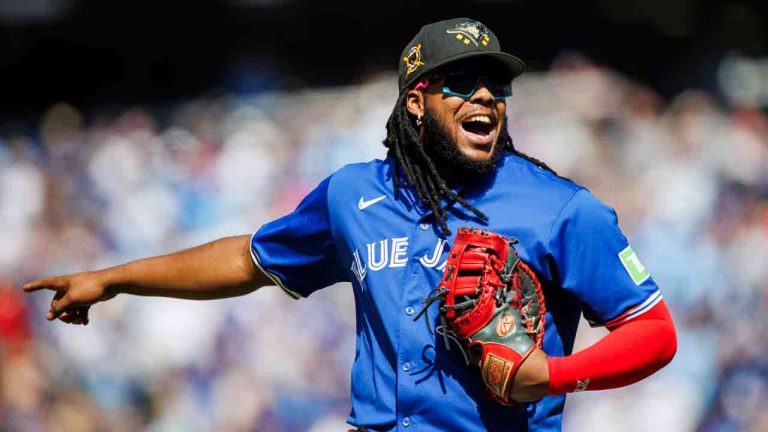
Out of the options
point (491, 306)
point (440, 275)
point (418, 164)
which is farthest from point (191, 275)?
point (491, 306)

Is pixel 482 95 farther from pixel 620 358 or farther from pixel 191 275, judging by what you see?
pixel 191 275

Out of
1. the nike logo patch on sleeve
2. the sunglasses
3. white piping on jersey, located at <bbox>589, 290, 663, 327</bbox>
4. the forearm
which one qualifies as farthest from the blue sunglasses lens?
the forearm

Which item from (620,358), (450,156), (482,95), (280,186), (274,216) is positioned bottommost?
(274,216)

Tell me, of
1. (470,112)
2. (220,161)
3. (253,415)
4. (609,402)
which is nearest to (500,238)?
(470,112)

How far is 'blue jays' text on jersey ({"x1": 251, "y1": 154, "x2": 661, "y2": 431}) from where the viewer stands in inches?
109

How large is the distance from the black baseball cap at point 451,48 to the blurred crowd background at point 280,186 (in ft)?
11.4

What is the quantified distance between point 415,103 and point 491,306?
2.46 feet

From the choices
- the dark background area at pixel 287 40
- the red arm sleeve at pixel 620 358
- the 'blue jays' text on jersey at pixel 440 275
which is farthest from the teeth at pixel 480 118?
the dark background area at pixel 287 40

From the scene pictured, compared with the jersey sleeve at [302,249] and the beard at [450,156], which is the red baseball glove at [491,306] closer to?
the beard at [450,156]

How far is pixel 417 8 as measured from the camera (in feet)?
23.7

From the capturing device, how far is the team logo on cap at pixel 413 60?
3.11 m

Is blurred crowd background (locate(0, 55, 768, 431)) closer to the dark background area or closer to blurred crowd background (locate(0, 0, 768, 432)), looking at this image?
blurred crowd background (locate(0, 0, 768, 432))

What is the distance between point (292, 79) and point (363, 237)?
4.48 metres

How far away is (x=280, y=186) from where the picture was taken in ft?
23.3
